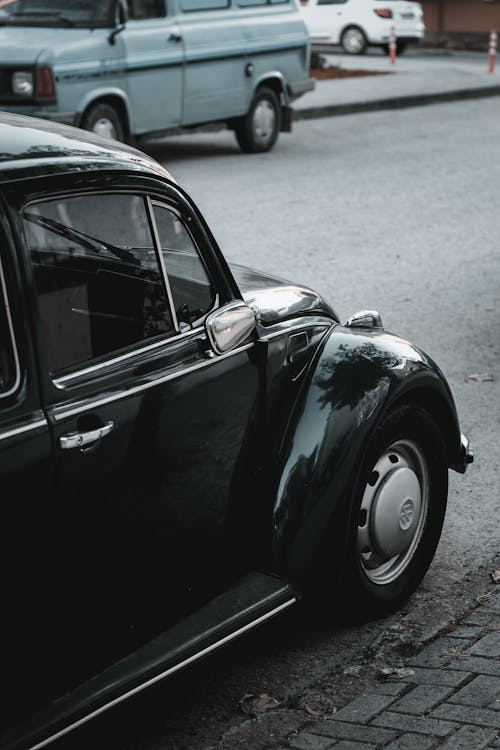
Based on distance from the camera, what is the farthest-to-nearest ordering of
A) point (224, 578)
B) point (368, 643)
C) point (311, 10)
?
point (311, 10) < point (368, 643) < point (224, 578)

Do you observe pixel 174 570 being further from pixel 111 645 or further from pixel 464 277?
pixel 464 277

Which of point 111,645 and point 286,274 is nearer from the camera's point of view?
point 111,645

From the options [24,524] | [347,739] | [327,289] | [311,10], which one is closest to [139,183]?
[24,524]

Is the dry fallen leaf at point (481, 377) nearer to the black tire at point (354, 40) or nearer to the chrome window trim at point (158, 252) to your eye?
the chrome window trim at point (158, 252)

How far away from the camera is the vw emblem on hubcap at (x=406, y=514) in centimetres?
441

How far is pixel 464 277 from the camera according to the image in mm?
9430

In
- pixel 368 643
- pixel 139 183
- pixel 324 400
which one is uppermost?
pixel 139 183

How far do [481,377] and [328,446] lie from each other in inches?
128

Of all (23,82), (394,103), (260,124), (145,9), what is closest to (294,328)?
(23,82)

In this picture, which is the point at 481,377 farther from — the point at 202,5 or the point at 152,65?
the point at 202,5

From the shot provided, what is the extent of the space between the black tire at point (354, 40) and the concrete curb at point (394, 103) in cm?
1067

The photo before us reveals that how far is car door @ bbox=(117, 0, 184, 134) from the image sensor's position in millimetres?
13234

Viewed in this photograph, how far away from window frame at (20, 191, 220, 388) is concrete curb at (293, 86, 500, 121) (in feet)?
49.5

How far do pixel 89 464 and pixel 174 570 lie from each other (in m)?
0.53
